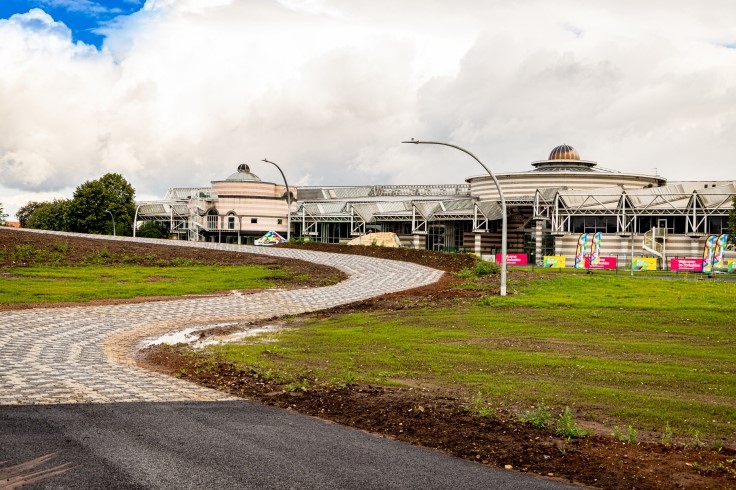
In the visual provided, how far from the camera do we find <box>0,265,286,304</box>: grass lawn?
1302 inches

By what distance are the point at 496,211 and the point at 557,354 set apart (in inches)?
2826

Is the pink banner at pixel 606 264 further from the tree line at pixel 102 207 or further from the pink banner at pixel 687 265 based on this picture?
the tree line at pixel 102 207

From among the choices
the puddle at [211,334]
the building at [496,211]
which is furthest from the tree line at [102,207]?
the puddle at [211,334]

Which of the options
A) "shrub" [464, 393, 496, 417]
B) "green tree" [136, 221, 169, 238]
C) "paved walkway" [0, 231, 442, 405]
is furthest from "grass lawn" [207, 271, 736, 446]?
"green tree" [136, 221, 169, 238]

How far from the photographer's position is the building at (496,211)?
71.6 meters

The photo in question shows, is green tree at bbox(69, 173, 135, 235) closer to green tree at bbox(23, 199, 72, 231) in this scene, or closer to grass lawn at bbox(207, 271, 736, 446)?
green tree at bbox(23, 199, 72, 231)

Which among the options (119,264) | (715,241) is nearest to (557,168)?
(715,241)

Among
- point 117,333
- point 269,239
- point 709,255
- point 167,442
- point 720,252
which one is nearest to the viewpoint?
point 167,442

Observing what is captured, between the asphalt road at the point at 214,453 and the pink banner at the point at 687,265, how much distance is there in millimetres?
50020

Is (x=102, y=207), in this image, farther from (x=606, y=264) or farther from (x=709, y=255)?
(x=709, y=255)

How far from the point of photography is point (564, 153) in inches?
3671

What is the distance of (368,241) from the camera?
65.9 m

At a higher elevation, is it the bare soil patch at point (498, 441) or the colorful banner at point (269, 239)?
the colorful banner at point (269, 239)

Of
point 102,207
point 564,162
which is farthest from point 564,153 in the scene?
point 102,207
